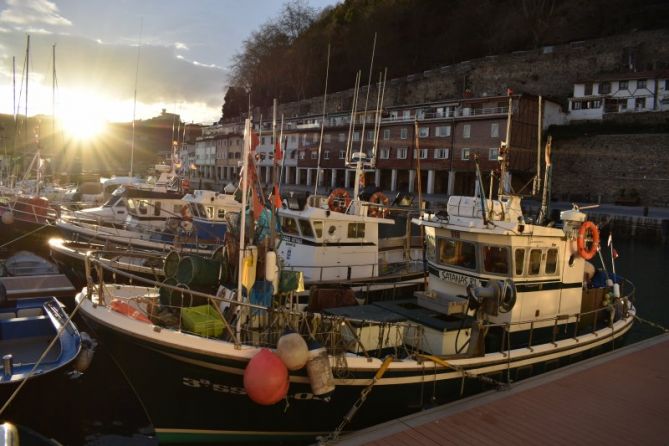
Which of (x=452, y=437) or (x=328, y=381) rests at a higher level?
(x=328, y=381)

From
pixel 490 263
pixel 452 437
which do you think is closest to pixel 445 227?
pixel 490 263

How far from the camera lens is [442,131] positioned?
47.9 meters

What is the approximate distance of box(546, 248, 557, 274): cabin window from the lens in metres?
10.6

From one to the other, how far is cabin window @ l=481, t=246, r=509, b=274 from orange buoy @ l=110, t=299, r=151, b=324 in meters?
6.51

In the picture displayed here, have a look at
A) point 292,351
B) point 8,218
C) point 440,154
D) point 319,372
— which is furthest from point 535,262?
point 440,154

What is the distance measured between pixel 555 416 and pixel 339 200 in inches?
420

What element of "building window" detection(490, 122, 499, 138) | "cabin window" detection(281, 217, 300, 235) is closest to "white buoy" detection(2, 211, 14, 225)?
"cabin window" detection(281, 217, 300, 235)

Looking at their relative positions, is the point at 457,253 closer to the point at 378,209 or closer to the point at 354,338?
the point at 354,338

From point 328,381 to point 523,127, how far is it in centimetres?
4230

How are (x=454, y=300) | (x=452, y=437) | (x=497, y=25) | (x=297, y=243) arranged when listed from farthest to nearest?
1. (x=497, y=25)
2. (x=297, y=243)
3. (x=454, y=300)
4. (x=452, y=437)

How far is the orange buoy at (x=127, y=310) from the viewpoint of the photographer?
8422 millimetres

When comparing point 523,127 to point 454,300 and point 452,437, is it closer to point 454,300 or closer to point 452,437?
point 454,300

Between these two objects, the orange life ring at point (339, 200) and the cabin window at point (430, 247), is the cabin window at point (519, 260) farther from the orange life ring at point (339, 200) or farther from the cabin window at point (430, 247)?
the orange life ring at point (339, 200)

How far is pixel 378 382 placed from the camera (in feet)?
25.9
